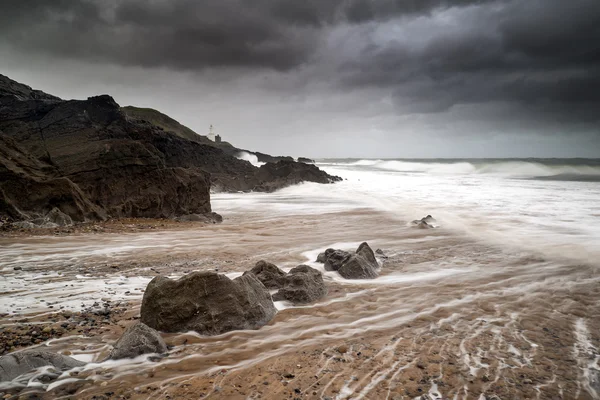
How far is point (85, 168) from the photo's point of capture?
38.5 ft

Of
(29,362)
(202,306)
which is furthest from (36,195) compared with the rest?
(29,362)

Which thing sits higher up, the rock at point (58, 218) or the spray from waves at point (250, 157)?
the spray from waves at point (250, 157)

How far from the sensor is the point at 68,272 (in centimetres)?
571

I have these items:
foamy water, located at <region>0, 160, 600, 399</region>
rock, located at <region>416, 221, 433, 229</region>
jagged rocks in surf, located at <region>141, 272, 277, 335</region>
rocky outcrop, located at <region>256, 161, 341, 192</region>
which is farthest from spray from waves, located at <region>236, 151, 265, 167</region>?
jagged rocks in surf, located at <region>141, 272, 277, 335</region>

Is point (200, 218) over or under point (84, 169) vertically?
under

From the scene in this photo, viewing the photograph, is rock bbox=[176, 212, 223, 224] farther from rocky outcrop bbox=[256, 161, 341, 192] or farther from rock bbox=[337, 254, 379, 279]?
rocky outcrop bbox=[256, 161, 341, 192]

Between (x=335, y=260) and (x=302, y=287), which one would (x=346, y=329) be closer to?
(x=302, y=287)

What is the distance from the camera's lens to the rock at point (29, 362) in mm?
2729

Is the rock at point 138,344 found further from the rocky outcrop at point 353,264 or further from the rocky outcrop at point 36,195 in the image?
the rocky outcrop at point 36,195

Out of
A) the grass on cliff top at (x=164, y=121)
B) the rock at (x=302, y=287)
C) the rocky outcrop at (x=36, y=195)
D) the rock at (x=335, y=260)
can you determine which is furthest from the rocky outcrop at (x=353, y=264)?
the grass on cliff top at (x=164, y=121)

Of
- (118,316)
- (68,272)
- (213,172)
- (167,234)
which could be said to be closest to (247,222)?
(167,234)

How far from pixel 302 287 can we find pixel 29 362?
3.04 meters

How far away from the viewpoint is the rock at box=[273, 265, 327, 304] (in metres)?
4.85

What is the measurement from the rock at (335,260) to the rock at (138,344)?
3.48 m
